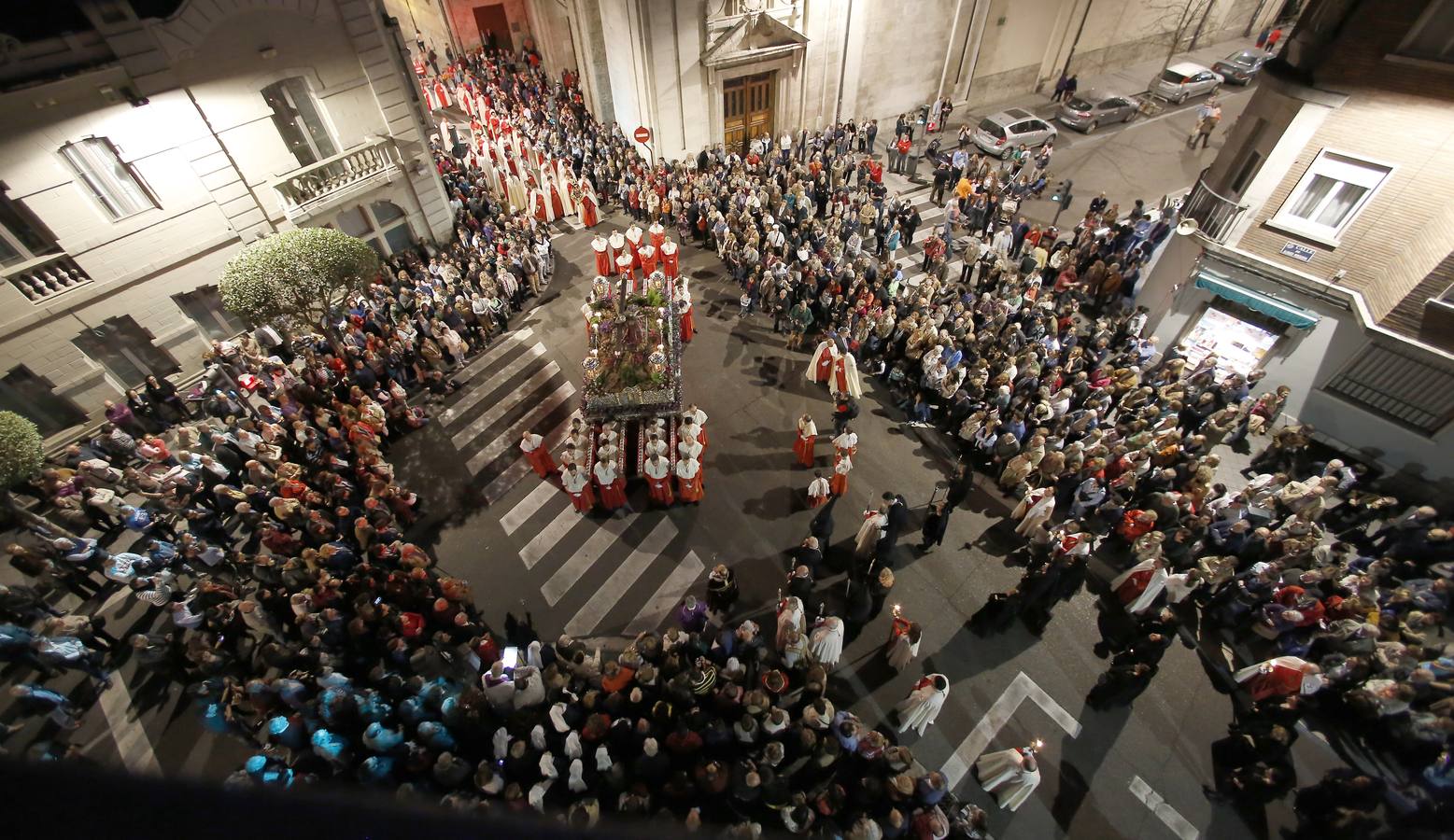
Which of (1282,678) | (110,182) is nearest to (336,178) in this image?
(110,182)

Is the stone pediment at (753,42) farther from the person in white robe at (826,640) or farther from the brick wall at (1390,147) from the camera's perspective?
the person in white robe at (826,640)

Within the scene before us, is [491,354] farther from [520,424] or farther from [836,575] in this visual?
[836,575]

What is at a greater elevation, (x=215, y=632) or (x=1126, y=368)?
(x=1126, y=368)

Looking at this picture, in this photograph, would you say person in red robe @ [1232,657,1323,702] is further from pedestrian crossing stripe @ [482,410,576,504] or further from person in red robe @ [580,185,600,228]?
person in red robe @ [580,185,600,228]

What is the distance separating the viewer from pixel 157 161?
14.3 metres

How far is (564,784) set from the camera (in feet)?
28.9

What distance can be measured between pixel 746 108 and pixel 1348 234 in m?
19.4

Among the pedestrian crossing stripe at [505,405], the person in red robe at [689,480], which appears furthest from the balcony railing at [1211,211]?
the pedestrian crossing stripe at [505,405]

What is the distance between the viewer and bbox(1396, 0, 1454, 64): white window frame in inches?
427

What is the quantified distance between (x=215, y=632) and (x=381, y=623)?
2824 millimetres

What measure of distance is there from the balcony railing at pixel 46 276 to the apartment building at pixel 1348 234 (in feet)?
84.5

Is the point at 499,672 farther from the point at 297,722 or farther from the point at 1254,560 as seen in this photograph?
the point at 1254,560

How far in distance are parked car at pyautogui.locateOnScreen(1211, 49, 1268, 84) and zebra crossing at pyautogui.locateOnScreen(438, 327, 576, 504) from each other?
35.5m

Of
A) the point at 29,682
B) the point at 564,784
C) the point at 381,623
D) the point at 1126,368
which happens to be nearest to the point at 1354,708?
the point at 1126,368
